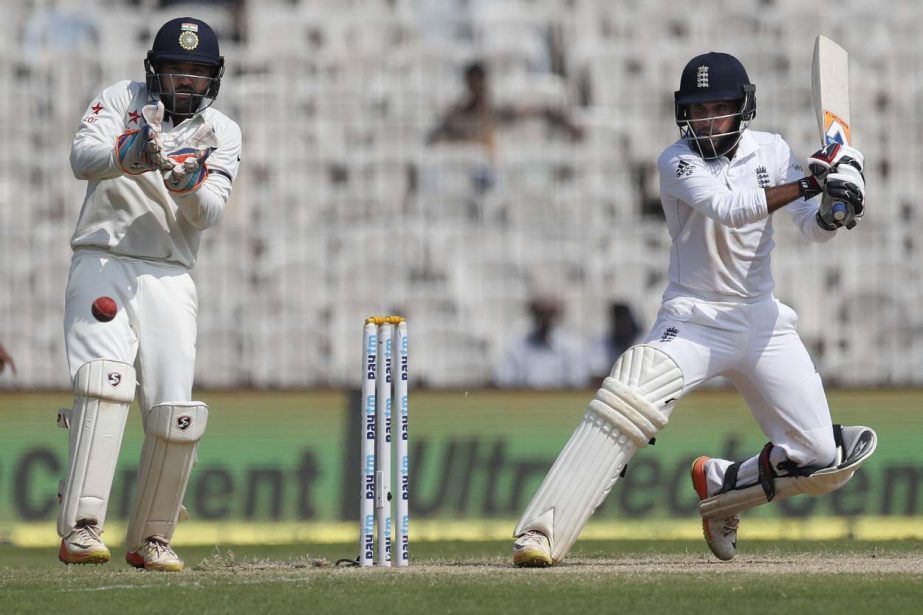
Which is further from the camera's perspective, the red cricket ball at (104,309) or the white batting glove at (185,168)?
the red cricket ball at (104,309)

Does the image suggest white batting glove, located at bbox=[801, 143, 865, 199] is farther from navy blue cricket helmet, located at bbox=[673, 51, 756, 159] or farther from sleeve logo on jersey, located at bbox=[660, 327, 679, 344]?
sleeve logo on jersey, located at bbox=[660, 327, 679, 344]

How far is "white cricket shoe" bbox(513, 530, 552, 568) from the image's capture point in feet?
17.7

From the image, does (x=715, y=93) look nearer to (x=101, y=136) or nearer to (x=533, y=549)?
(x=533, y=549)

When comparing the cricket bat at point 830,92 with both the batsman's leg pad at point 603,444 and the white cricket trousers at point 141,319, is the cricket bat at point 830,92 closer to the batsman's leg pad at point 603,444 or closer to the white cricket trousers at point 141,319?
the batsman's leg pad at point 603,444

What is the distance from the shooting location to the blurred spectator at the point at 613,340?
9031 mm

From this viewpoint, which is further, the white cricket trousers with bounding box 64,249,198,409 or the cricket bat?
the cricket bat

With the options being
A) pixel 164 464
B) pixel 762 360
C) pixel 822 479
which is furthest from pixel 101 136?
pixel 822 479

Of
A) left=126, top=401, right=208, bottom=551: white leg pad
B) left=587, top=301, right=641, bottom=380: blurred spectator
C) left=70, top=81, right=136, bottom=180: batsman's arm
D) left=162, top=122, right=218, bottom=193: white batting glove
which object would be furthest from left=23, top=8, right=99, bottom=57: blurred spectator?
left=126, top=401, right=208, bottom=551: white leg pad

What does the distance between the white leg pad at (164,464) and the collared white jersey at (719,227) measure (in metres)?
1.83

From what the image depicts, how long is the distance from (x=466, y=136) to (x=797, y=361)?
14.0 ft

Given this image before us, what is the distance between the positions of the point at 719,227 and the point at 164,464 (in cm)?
217

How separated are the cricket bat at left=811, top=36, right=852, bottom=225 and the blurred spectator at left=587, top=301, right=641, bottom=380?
128 inches

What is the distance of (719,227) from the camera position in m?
5.73

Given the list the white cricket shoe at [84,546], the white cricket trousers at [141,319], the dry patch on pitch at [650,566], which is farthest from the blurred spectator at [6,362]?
the white cricket shoe at [84,546]
